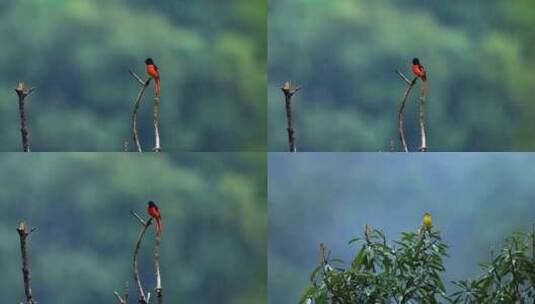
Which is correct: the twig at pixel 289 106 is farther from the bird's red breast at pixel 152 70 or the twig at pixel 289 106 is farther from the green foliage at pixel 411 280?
the green foliage at pixel 411 280

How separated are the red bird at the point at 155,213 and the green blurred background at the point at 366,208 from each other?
45 cm

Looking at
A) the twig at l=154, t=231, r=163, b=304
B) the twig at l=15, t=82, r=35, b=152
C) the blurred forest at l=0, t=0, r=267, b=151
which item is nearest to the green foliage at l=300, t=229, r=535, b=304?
the twig at l=154, t=231, r=163, b=304

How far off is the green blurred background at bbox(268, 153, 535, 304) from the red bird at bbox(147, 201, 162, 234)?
1.49 ft

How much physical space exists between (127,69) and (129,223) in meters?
0.62

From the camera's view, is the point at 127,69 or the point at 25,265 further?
the point at 127,69

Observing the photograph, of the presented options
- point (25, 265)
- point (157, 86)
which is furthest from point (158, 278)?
point (157, 86)

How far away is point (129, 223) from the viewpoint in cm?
476

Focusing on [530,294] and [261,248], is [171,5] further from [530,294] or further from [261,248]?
[530,294]

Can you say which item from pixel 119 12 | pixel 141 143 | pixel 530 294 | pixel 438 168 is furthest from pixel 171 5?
pixel 530 294

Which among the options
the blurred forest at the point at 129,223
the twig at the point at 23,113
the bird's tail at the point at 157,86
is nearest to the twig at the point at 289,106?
the blurred forest at the point at 129,223

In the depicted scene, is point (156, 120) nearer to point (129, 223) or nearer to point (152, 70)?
point (152, 70)

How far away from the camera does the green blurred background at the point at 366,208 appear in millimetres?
4871

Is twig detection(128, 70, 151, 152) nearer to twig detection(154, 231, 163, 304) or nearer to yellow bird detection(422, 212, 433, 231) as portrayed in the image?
twig detection(154, 231, 163, 304)

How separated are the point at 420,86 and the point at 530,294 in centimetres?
112
